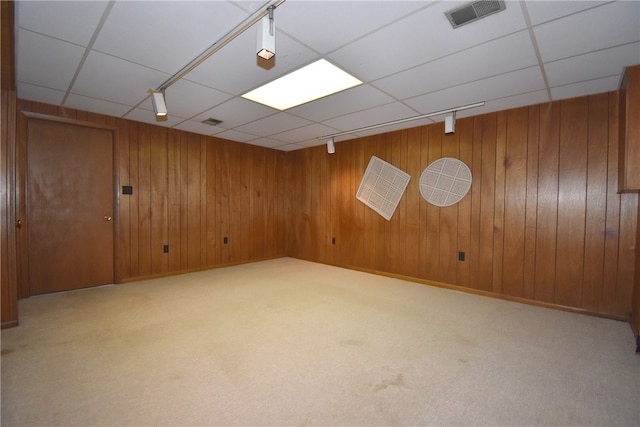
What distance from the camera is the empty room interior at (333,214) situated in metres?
1.78

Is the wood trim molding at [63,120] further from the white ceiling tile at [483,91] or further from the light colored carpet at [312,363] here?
the white ceiling tile at [483,91]

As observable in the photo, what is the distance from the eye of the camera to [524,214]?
3.48 m

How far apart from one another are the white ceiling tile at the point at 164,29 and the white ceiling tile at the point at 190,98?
49 centimetres

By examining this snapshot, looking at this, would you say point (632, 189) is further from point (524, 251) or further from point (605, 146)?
point (524, 251)

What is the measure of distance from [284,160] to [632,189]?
5.34 meters

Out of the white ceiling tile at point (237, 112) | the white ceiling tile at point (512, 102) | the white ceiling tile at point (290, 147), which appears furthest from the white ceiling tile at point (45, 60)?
the white ceiling tile at point (512, 102)

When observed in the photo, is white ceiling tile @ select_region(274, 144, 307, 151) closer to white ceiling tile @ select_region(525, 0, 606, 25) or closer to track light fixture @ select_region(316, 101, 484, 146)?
track light fixture @ select_region(316, 101, 484, 146)

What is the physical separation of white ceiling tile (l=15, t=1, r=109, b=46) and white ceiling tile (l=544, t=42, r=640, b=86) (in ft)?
11.4

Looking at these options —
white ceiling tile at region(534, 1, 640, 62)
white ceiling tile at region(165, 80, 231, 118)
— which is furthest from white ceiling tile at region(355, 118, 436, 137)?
white ceiling tile at region(165, 80, 231, 118)

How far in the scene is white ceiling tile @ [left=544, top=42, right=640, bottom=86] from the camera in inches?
87.7

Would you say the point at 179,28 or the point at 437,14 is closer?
the point at 437,14

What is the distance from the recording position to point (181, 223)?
4816 mm

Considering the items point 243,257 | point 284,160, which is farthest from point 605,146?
point 243,257

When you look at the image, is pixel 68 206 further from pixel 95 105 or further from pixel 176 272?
pixel 176 272
